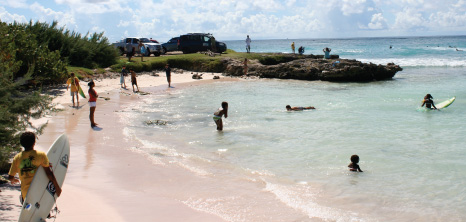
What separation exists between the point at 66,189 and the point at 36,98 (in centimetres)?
195

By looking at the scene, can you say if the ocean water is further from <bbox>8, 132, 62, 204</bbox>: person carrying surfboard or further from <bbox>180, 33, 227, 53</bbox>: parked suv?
<bbox>180, 33, 227, 53</bbox>: parked suv

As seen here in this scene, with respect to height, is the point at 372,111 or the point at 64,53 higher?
the point at 64,53

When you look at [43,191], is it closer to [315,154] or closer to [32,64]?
[315,154]

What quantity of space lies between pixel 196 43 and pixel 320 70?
13.6 meters

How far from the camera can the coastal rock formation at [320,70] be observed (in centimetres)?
3388

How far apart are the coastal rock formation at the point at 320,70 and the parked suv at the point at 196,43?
567 centimetres

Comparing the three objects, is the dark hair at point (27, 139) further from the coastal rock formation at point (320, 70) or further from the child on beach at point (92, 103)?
the coastal rock formation at point (320, 70)

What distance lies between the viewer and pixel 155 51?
129ft

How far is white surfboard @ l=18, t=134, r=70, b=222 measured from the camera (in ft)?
18.4

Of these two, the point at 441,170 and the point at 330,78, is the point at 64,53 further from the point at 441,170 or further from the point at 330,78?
the point at 441,170

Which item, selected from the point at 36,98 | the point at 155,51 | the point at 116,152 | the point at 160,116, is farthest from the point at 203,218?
the point at 155,51

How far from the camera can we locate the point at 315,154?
40.5 ft

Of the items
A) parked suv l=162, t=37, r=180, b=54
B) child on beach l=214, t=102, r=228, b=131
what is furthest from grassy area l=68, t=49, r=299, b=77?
child on beach l=214, t=102, r=228, b=131

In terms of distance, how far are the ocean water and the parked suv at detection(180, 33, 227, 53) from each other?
687 inches
